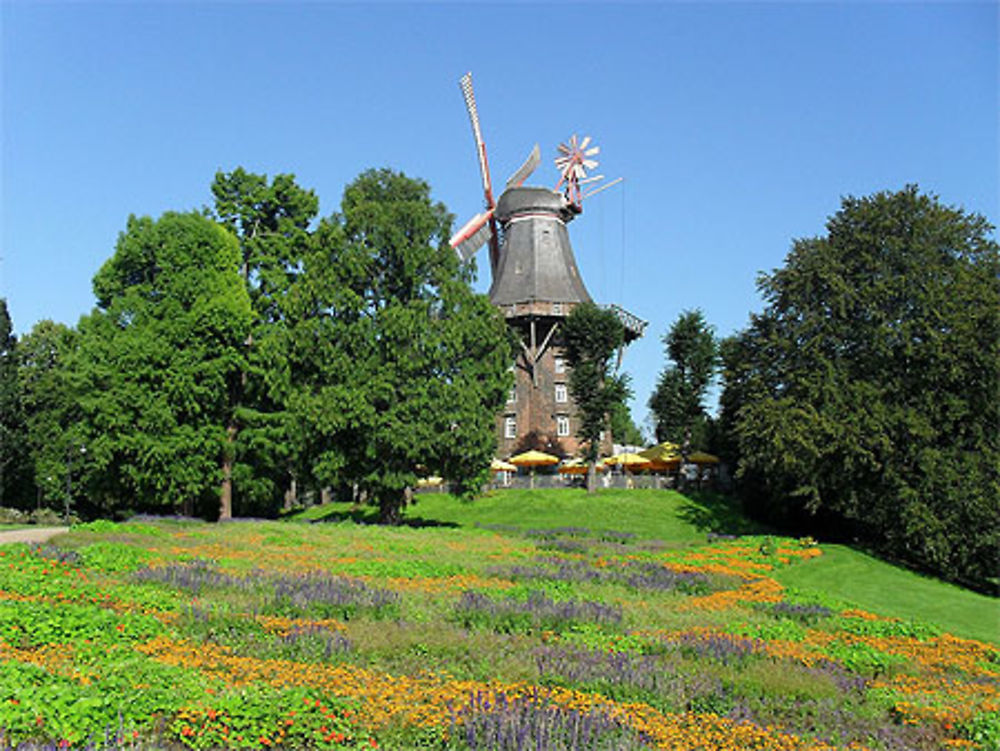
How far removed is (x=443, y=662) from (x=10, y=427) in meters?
54.2

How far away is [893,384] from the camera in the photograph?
35062 mm

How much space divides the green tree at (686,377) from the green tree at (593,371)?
3004 millimetres

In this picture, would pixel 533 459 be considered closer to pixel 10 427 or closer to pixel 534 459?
pixel 534 459

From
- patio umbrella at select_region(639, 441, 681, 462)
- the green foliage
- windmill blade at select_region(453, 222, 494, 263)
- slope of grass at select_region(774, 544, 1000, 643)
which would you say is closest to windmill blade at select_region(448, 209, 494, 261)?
windmill blade at select_region(453, 222, 494, 263)

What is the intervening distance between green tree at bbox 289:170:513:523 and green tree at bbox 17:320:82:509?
14.6m

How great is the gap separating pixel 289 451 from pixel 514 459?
23864 millimetres

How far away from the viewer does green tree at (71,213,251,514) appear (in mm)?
34031

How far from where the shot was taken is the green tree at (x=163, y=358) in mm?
34031

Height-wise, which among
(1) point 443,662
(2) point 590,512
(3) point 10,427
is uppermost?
(3) point 10,427

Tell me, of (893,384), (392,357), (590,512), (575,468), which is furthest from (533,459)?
(893,384)

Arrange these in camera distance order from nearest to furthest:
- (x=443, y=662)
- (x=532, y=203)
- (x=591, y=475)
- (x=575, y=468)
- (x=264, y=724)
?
(x=264, y=724)
(x=443, y=662)
(x=591, y=475)
(x=575, y=468)
(x=532, y=203)

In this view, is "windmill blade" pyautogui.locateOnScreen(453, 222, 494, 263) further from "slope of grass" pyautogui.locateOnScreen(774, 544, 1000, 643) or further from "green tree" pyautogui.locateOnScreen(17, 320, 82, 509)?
"slope of grass" pyautogui.locateOnScreen(774, 544, 1000, 643)

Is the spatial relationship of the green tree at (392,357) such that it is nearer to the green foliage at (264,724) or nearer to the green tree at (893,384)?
the green tree at (893,384)

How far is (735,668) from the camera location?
36.1 feet
